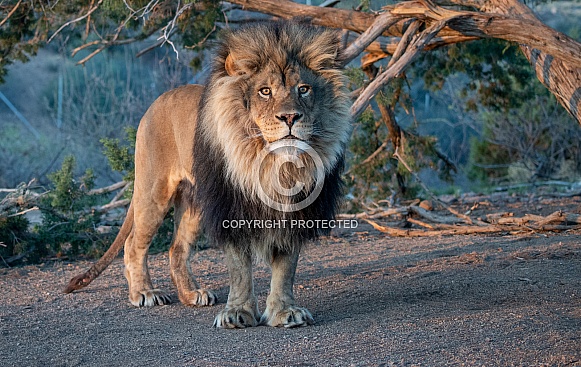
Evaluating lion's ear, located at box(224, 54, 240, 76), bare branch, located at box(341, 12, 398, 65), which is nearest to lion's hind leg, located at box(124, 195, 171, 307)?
lion's ear, located at box(224, 54, 240, 76)

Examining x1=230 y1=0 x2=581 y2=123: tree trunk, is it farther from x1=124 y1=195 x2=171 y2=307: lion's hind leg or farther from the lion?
x1=124 y1=195 x2=171 y2=307: lion's hind leg

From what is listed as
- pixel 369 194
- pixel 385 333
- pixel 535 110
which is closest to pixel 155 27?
pixel 369 194

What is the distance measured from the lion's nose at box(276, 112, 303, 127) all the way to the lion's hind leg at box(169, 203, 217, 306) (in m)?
1.54

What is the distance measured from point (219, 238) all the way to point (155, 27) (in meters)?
4.61

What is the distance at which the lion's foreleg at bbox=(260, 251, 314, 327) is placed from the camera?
4.16 m

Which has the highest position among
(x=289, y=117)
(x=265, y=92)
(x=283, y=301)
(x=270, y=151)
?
(x=265, y=92)

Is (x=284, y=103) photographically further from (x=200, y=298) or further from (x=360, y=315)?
(x=200, y=298)

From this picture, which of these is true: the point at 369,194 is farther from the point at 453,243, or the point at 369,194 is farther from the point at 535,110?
the point at 535,110

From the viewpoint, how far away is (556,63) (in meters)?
5.98

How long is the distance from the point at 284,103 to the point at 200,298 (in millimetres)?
1680

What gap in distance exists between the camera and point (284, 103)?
3.96m

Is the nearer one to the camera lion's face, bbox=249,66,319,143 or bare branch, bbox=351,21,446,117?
lion's face, bbox=249,66,319,143

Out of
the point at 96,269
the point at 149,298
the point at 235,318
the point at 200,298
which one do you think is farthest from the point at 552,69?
the point at 96,269

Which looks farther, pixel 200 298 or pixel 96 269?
pixel 96 269
